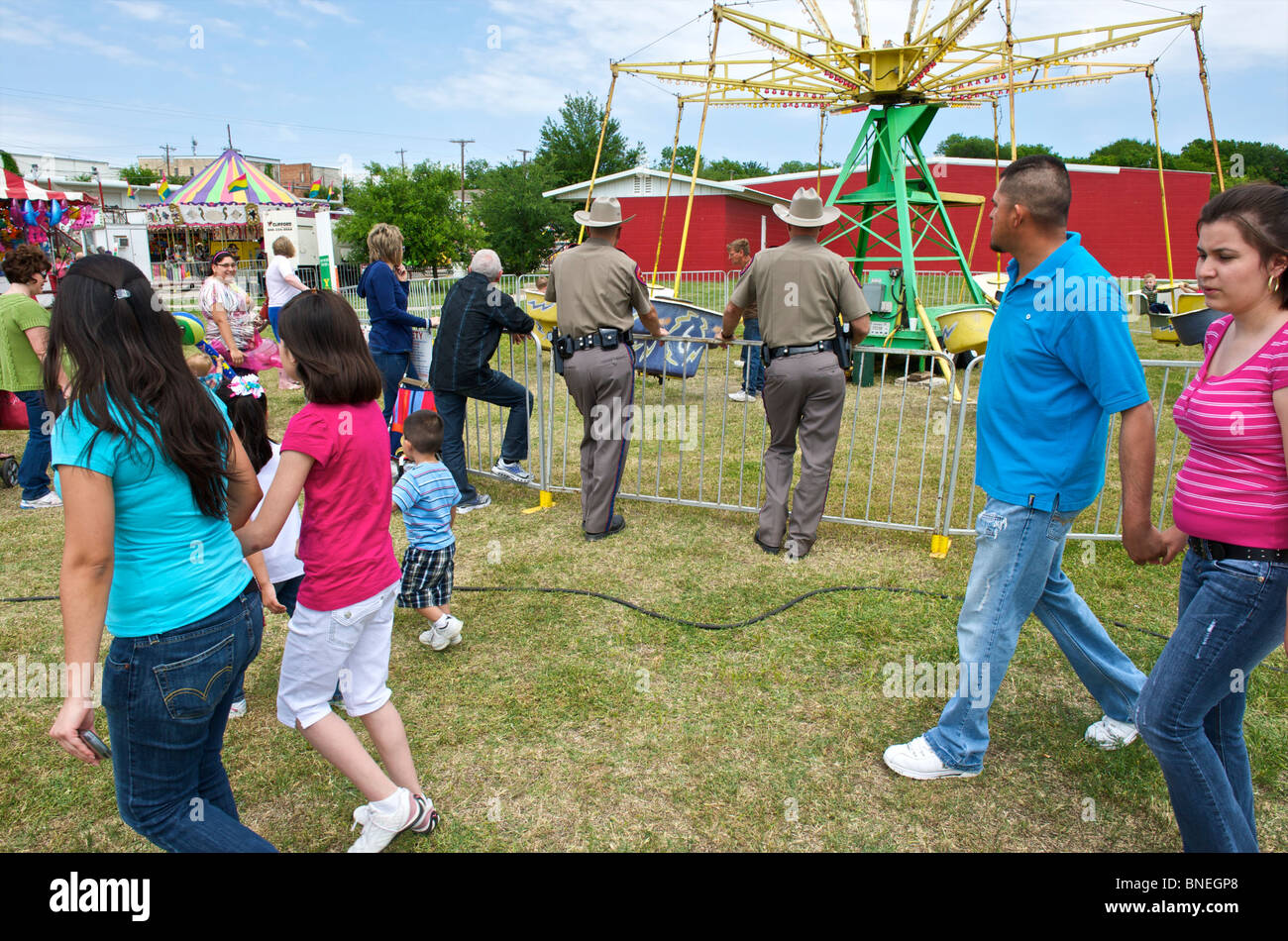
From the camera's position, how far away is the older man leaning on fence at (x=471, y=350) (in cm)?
591

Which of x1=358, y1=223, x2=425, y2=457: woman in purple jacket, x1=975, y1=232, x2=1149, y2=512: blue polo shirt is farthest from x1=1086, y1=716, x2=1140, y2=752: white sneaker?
x1=358, y1=223, x2=425, y2=457: woman in purple jacket

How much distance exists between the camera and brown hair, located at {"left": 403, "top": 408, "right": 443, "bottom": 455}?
12.6ft

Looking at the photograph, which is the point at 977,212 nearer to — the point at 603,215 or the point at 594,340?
the point at 603,215

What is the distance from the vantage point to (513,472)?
22.2 feet

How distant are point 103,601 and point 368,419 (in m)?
0.90

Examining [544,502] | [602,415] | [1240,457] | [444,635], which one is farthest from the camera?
[544,502]

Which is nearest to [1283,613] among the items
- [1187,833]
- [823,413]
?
[1187,833]

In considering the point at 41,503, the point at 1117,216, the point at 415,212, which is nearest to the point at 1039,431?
the point at 41,503

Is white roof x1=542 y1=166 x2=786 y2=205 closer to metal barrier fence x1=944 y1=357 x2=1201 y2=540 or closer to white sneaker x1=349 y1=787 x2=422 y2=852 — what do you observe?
metal barrier fence x1=944 y1=357 x2=1201 y2=540

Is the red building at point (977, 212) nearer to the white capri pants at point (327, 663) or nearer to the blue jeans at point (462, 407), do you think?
the blue jeans at point (462, 407)

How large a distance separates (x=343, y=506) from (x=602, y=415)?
3.18m

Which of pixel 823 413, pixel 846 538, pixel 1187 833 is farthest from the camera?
pixel 846 538
